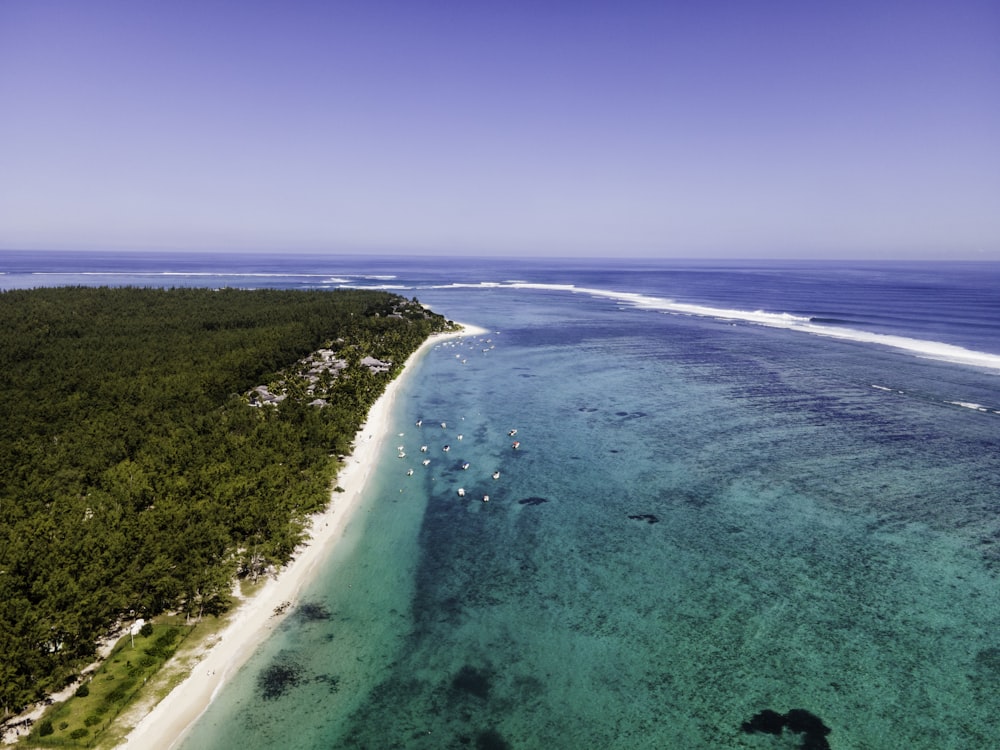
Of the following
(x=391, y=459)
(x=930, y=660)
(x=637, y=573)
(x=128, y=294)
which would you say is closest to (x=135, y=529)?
(x=391, y=459)

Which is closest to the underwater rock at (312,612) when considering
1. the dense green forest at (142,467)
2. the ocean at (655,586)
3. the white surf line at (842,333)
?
the ocean at (655,586)

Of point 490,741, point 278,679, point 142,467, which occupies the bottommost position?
point 490,741

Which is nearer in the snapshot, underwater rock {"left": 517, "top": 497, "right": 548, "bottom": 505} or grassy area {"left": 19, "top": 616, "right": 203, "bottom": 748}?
grassy area {"left": 19, "top": 616, "right": 203, "bottom": 748}

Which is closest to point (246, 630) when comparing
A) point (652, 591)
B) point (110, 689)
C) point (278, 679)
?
point (278, 679)

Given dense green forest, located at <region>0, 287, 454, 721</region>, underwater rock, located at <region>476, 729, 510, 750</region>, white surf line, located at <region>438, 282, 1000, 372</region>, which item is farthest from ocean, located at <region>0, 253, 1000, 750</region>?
white surf line, located at <region>438, 282, 1000, 372</region>

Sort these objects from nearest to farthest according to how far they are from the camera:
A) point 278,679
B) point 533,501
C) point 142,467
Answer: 1. point 278,679
2. point 142,467
3. point 533,501

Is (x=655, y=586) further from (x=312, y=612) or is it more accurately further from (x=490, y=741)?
(x=312, y=612)

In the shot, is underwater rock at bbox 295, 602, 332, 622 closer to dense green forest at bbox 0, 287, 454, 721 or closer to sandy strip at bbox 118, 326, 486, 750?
sandy strip at bbox 118, 326, 486, 750
